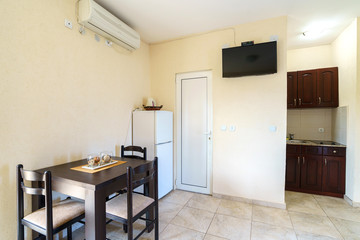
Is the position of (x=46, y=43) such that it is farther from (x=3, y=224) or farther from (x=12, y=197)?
(x=3, y=224)

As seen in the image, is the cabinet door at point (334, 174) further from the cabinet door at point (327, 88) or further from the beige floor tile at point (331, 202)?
the cabinet door at point (327, 88)

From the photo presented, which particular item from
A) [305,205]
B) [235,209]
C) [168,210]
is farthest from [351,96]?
[168,210]

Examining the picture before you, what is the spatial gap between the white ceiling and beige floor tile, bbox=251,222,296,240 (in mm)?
2893

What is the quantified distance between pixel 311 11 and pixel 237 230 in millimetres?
3130

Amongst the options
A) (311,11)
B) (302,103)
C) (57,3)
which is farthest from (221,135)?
(57,3)

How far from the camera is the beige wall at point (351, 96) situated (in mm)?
2607

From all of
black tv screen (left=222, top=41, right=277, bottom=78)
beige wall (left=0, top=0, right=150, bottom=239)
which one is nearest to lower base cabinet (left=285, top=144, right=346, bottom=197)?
black tv screen (left=222, top=41, right=277, bottom=78)

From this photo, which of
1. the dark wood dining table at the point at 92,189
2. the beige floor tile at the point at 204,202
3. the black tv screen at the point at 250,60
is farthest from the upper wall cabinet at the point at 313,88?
the dark wood dining table at the point at 92,189

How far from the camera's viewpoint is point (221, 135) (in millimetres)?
2965

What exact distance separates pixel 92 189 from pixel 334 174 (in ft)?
12.4

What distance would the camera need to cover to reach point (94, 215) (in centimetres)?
130

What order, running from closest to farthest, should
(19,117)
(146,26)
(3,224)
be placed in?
(3,224), (19,117), (146,26)

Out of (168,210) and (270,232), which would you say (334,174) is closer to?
(270,232)

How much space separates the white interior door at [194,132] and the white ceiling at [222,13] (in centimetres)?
85
